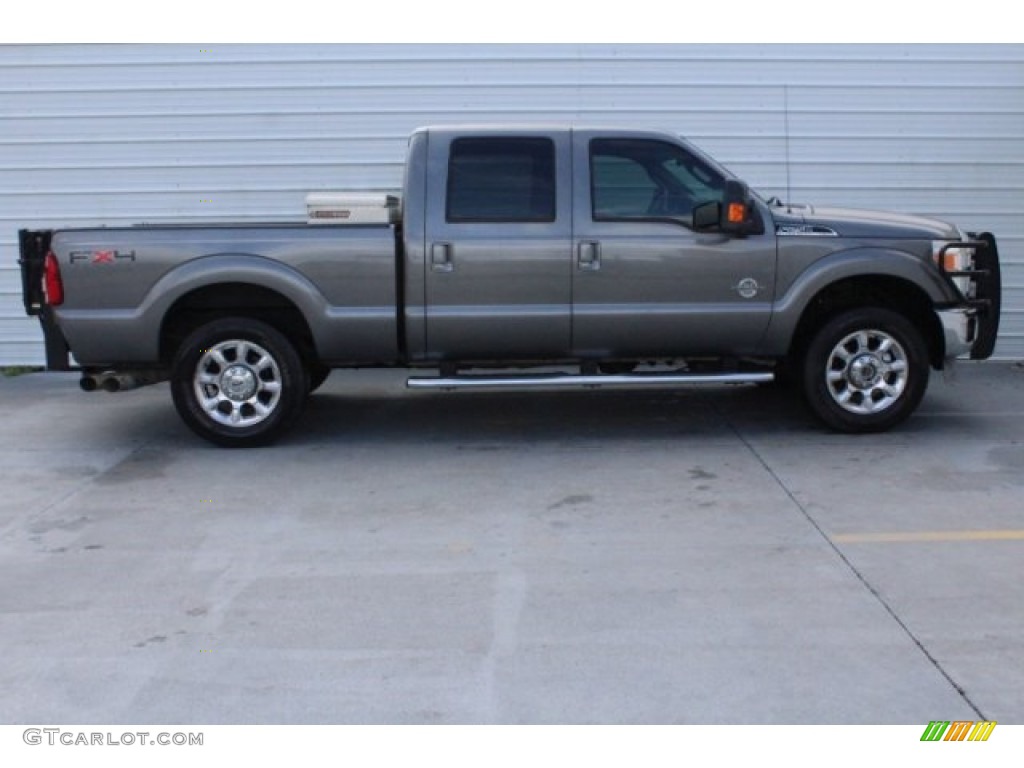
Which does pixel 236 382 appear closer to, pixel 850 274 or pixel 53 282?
pixel 53 282

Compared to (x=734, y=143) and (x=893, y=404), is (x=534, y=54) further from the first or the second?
(x=893, y=404)

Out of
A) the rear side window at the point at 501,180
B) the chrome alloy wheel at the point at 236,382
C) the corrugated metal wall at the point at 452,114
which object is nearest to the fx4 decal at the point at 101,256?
the chrome alloy wheel at the point at 236,382

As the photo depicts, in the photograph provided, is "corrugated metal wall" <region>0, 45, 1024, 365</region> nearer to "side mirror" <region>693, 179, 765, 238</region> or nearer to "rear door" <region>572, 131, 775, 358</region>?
"rear door" <region>572, 131, 775, 358</region>

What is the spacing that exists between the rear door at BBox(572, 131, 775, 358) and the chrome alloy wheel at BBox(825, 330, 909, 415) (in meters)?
0.58

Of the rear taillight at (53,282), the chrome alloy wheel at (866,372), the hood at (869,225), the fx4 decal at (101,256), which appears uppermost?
the hood at (869,225)

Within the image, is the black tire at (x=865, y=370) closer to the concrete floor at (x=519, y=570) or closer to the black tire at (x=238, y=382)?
the concrete floor at (x=519, y=570)

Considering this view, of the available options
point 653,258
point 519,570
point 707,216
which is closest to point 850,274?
point 707,216

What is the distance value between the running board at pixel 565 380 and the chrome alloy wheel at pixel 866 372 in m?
0.46

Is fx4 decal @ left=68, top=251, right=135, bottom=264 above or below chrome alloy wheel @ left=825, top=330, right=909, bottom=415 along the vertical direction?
above

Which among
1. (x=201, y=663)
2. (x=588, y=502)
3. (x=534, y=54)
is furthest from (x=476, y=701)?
(x=534, y=54)

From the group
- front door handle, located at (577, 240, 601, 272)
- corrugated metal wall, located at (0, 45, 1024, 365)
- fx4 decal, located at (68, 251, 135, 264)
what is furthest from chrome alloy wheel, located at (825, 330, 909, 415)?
fx4 decal, located at (68, 251, 135, 264)

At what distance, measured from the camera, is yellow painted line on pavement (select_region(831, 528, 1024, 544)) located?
6.21 m

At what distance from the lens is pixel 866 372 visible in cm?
831

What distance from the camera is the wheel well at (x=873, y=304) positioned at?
27.5 ft
